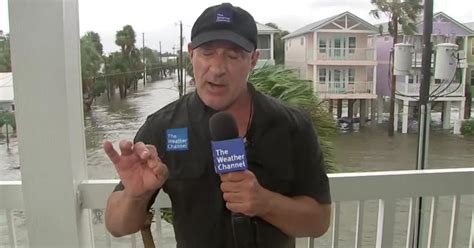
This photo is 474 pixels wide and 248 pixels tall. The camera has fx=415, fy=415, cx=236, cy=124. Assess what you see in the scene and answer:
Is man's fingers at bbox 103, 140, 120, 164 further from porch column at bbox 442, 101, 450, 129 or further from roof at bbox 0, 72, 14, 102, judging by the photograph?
porch column at bbox 442, 101, 450, 129

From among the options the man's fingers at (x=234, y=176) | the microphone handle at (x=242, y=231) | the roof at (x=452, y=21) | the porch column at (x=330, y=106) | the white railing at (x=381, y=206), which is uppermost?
the roof at (x=452, y=21)

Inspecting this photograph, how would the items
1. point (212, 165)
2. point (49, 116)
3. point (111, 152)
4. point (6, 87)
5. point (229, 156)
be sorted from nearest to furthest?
point (229, 156)
point (111, 152)
point (212, 165)
point (49, 116)
point (6, 87)

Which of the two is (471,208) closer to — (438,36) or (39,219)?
(438,36)

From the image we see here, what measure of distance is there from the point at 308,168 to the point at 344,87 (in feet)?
2.75

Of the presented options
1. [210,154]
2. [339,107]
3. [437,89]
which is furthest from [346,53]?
[210,154]

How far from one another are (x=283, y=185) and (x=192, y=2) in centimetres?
96

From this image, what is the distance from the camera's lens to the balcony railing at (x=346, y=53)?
1725mm

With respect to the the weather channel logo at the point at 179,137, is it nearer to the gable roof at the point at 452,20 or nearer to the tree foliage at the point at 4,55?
the tree foliage at the point at 4,55

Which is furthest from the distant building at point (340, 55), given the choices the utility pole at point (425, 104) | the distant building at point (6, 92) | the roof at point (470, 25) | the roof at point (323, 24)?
the distant building at point (6, 92)

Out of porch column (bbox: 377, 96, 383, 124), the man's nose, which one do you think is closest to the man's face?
the man's nose

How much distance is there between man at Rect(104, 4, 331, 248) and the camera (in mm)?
993

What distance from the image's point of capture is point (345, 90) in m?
Result: 1.77

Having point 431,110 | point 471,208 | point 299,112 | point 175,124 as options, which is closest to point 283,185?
point 299,112

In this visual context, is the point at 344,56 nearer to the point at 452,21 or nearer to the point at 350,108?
the point at 350,108
